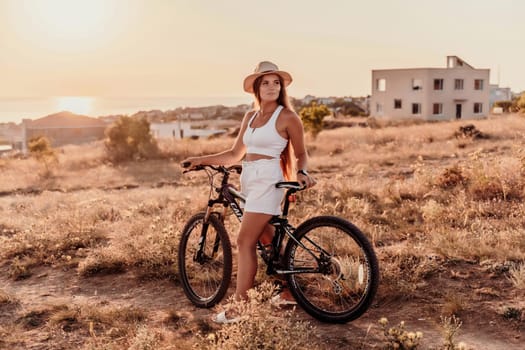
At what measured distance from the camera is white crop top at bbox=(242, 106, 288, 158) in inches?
199

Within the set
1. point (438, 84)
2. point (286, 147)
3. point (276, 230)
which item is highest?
point (438, 84)

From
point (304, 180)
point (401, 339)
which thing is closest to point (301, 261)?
point (304, 180)

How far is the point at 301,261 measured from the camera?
5.28 meters

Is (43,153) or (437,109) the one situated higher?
(437,109)

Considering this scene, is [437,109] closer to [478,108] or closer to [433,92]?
[433,92]

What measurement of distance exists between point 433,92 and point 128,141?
39.5 metres

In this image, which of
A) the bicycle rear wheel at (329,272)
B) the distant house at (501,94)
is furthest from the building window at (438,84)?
the bicycle rear wheel at (329,272)

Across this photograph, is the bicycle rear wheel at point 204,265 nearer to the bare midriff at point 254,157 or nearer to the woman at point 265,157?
the woman at point 265,157

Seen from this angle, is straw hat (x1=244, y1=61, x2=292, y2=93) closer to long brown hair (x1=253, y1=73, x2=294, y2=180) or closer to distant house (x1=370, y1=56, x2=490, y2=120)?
long brown hair (x1=253, y1=73, x2=294, y2=180)

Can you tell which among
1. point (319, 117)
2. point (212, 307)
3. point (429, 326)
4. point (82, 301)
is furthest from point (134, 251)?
point (319, 117)

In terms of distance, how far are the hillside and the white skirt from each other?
0.94 meters

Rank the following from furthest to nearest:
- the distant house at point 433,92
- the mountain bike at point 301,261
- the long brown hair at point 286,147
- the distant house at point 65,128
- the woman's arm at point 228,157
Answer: the distant house at point 65,128
the distant house at point 433,92
the woman's arm at point 228,157
the long brown hair at point 286,147
the mountain bike at point 301,261

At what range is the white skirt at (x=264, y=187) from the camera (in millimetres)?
5055

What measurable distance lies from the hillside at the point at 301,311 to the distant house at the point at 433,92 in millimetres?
49511
